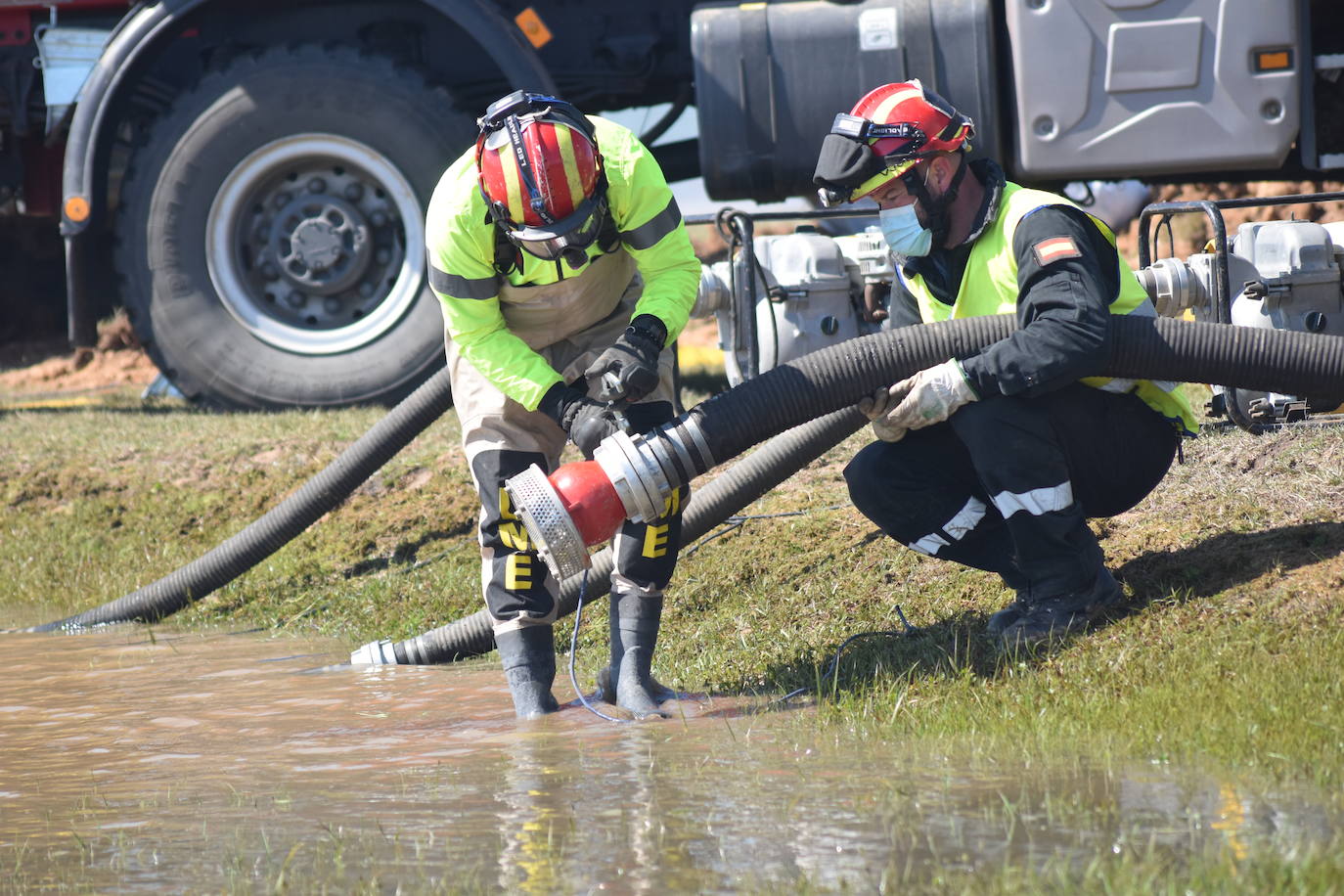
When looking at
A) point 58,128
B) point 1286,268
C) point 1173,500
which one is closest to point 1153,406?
point 1173,500

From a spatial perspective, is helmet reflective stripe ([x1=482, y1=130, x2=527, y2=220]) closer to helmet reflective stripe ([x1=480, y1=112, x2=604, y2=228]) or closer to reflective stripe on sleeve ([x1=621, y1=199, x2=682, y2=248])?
helmet reflective stripe ([x1=480, y1=112, x2=604, y2=228])

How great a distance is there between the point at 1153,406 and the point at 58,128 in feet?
20.9

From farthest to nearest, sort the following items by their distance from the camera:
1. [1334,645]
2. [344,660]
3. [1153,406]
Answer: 1. [344,660]
2. [1153,406]
3. [1334,645]

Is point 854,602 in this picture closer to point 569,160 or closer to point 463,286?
point 463,286

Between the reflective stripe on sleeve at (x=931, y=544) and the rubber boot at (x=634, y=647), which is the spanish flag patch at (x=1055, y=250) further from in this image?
the rubber boot at (x=634, y=647)

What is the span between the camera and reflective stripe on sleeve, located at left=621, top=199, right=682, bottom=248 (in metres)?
4.27

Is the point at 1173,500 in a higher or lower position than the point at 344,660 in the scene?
higher

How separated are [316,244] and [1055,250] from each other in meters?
4.97

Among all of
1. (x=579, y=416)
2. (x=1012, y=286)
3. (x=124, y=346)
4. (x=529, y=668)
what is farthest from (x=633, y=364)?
(x=124, y=346)

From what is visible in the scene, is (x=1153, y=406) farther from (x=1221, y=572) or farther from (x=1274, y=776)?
(x=1274, y=776)

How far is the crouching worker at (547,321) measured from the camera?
4.06 meters

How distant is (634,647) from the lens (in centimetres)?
434

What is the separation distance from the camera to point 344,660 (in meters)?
5.43

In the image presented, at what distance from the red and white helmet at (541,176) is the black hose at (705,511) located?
1.21 metres
